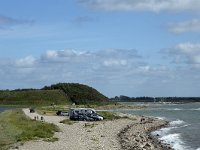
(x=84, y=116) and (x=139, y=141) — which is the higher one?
(x=84, y=116)

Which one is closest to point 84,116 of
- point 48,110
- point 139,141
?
point 139,141

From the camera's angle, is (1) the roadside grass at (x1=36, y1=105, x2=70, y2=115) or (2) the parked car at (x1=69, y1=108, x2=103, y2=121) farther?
(1) the roadside grass at (x1=36, y1=105, x2=70, y2=115)

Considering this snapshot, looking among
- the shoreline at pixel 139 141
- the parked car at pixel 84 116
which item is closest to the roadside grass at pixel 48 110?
the parked car at pixel 84 116

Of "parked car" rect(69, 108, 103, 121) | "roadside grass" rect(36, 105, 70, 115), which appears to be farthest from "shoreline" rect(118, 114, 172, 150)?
"roadside grass" rect(36, 105, 70, 115)

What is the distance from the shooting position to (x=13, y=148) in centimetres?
3716

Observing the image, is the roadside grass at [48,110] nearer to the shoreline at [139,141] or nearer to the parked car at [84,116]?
the parked car at [84,116]

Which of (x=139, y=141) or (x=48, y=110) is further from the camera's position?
(x=48, y=110)

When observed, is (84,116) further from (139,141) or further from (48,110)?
(48,110)

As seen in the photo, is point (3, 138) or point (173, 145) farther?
point (173, 145)

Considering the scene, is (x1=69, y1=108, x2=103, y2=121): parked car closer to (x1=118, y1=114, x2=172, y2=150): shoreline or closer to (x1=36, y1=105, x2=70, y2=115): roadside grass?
(x1=118, y1=114, x2=172, y2=150): shoreline

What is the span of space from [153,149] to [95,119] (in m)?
46.6

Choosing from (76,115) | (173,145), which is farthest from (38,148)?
(76,115)

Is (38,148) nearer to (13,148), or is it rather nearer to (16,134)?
(13,148)

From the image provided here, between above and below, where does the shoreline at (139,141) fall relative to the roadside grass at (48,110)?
below
